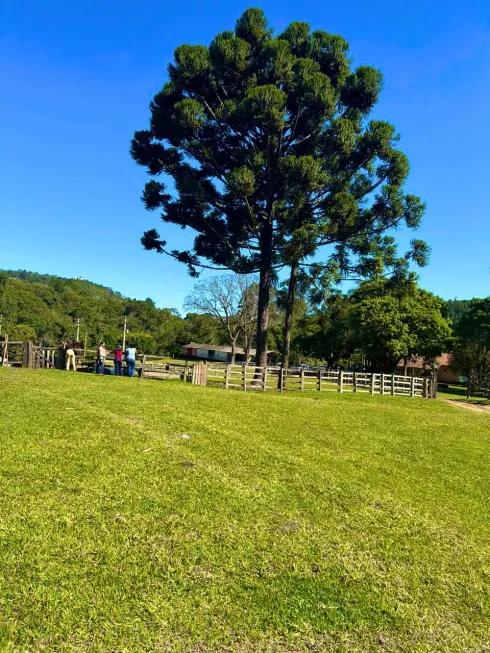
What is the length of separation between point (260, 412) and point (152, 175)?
16.7 m

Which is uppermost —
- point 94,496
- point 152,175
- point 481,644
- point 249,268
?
point 152,175

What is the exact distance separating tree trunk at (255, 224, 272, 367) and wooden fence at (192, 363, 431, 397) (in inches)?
48.0

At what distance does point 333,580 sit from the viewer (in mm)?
3895

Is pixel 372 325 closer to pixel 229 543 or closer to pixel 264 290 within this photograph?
pixel 264 290

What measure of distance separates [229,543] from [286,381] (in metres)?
18.3

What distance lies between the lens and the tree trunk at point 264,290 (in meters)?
22.5

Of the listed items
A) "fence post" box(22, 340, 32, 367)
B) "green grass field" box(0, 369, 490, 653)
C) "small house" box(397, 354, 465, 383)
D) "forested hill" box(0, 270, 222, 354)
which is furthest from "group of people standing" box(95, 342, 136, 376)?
"forested hill" box(0, 270, 222, 354)

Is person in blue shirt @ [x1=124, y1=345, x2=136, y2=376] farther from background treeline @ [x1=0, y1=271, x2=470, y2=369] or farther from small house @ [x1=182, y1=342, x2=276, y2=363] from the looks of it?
small house @ [x1=182, y1=342, x2=276, y2=363]

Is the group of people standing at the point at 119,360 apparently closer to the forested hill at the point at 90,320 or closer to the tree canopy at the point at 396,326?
the tree canopy at the point at 396,326

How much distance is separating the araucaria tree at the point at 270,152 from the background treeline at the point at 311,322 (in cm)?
321

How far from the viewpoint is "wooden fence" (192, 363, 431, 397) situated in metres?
19.9

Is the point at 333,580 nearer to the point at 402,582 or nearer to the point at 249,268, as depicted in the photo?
the point at 402,582

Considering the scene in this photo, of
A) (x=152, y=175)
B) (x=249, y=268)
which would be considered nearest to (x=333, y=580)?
(x=249, y=268)

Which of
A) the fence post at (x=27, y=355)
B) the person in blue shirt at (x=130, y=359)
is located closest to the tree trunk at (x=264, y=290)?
the person in blue shirt at (x=130, y=359)
